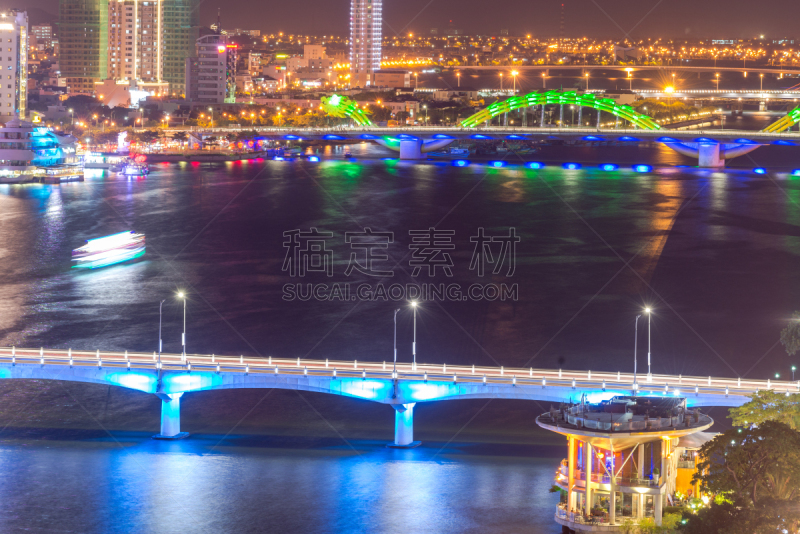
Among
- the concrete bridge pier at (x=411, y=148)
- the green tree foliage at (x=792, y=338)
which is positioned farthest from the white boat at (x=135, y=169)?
the green tree foliage at (x=792, y=338)

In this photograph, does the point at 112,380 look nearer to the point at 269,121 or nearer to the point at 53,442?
the point at 53,442

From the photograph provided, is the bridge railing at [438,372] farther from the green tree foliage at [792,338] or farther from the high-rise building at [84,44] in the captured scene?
the high-rise building at [84,44]

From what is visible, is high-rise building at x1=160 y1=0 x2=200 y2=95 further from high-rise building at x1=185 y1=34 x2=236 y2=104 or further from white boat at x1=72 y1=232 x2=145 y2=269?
white boat at x1=72 y1=232 x2=145 y2=269

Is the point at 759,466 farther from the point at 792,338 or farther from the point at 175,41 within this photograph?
the point at 175,41

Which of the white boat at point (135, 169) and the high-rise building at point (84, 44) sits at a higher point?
the high-rise building at point (84, 44)

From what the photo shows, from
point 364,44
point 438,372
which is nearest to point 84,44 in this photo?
point 364,44

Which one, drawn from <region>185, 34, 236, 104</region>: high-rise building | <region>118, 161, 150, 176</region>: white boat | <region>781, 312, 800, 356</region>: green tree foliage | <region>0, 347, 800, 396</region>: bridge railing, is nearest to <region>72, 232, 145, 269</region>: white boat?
<region>0, 347, 800, 396</region>: bridge railing
